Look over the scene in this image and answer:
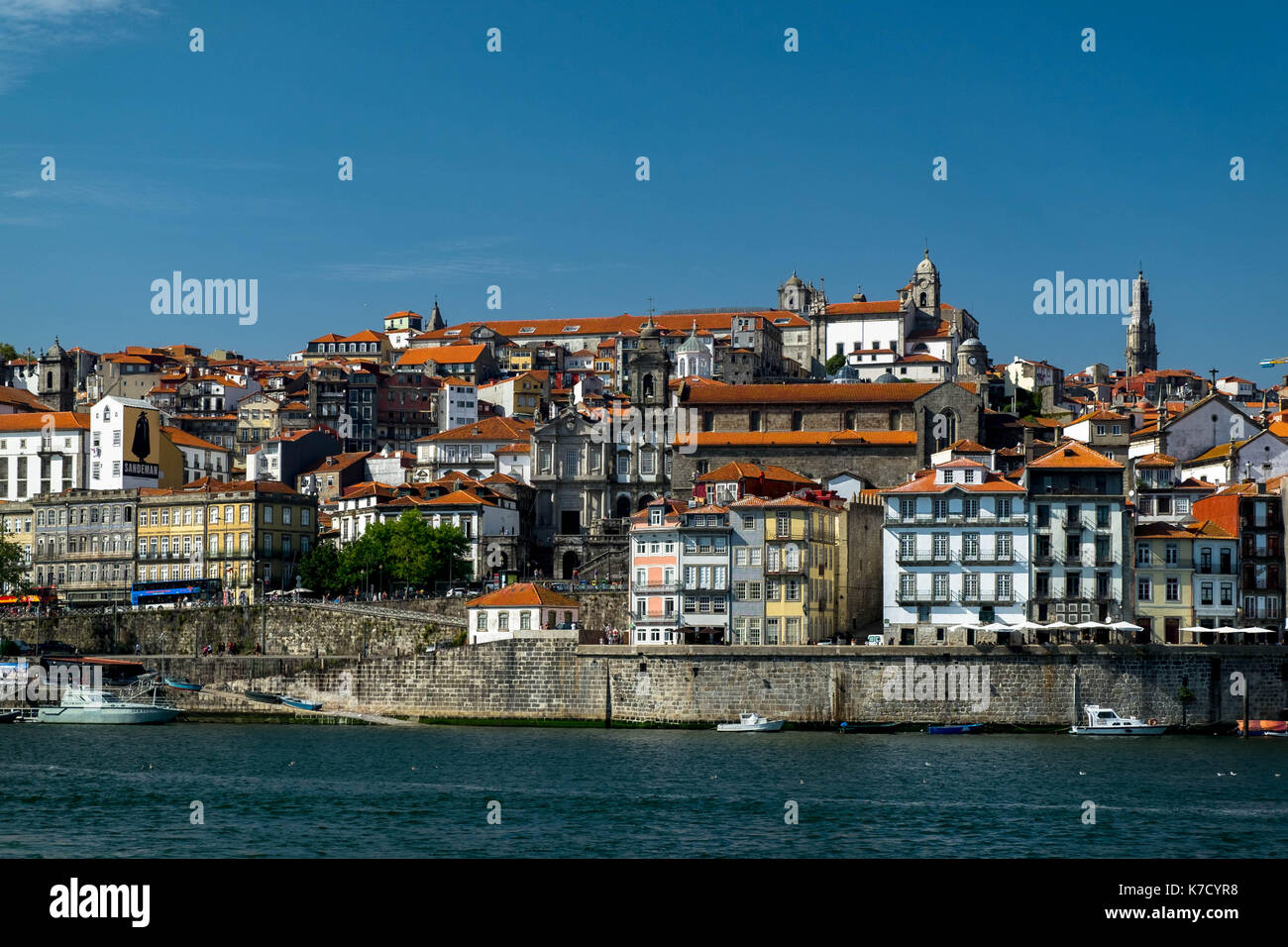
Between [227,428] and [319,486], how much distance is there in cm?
2762

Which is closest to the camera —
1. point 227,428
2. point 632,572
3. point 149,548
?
point 632,572

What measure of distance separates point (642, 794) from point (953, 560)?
2756cm

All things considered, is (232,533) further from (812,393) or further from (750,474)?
(812,393)

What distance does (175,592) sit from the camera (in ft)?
297

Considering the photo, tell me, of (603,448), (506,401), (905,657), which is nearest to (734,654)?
(905,657)

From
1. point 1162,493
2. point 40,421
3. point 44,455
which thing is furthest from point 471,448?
point 1162,493

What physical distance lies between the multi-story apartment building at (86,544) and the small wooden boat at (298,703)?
26.8m

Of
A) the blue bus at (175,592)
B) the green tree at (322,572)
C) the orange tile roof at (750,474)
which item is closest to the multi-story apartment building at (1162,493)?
the orange tile roof at (750,474)

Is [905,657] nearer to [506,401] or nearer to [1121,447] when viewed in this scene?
[1121,447]

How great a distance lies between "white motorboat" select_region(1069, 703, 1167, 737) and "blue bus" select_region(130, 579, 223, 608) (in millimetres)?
48342

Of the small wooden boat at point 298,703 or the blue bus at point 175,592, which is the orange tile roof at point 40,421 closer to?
the blue bus at point 175,592

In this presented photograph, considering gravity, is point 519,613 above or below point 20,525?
below

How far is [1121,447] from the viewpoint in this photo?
88.4m
